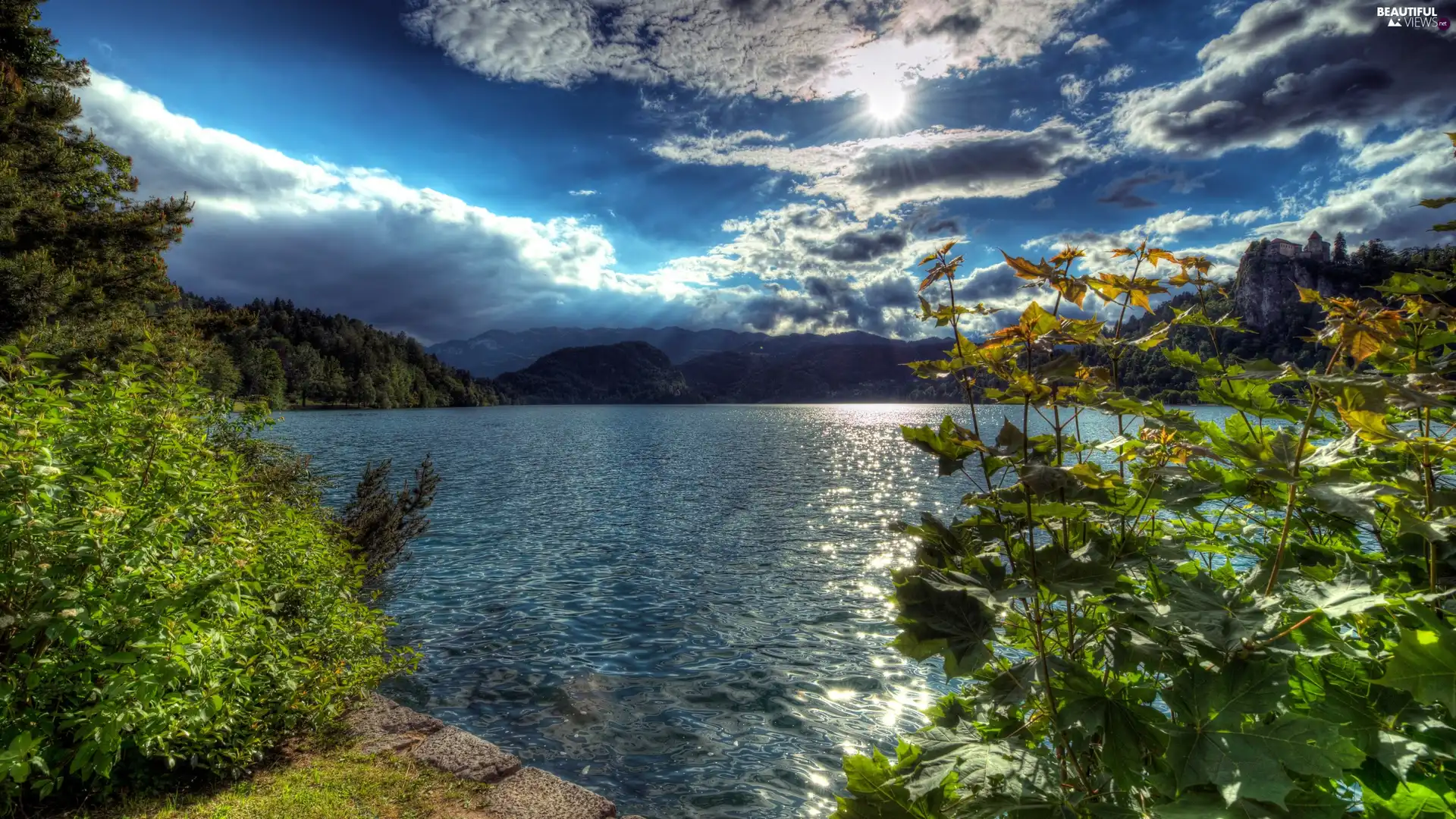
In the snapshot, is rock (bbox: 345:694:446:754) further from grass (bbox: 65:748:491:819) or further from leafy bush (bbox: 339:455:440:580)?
leafy bush (bbox: 339:455:440:580)

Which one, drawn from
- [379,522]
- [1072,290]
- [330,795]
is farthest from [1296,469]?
[379,522]

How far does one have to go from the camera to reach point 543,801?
623cm

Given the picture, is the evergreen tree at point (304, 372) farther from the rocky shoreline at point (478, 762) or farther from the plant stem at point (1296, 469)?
the plant stem at point (1296, 469)

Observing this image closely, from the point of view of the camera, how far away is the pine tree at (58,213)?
18.4 m

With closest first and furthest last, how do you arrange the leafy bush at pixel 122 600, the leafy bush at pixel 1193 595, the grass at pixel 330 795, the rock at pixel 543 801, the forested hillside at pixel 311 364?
the leafy bush at pixel 1193 595
the leafy bush at pixel 122 600
the grass at pixel 330 795
the rock at pixel 543 801
the forested hillside at pixel 311 364

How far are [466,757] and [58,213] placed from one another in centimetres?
2515

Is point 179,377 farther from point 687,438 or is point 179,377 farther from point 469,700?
point 687,438

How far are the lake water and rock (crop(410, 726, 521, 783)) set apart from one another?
5.88 feet

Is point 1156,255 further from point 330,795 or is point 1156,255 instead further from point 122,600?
point 330,795

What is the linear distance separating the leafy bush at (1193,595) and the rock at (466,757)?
589 cm

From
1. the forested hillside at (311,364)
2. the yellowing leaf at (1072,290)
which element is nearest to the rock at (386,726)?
the yellowing leaf at (1072,290)

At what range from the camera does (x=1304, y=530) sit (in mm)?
2566

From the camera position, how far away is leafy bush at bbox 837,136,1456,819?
5.18 feet

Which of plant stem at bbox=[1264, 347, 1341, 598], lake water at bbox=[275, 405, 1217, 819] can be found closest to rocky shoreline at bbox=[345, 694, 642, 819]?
lake water at bbox=[275, 405, 1217, 819]
